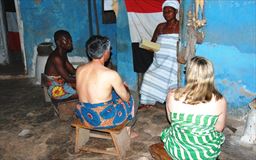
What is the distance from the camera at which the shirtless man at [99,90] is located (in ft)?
11.6

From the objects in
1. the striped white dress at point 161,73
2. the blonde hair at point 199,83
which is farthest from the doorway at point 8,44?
the blonde hair at point 199,83

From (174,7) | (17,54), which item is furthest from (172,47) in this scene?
(17,54)

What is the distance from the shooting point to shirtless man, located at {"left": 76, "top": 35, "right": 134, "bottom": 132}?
3.54 metres

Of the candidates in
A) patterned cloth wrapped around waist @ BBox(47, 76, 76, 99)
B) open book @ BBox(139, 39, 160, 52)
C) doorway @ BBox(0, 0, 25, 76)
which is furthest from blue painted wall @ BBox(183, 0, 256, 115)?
doorway @ BBox(0, 0, 25, 76)

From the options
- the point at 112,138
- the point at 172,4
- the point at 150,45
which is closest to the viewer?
the point at 112,138

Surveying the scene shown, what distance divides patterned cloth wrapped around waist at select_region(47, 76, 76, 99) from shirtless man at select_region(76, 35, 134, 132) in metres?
1.28

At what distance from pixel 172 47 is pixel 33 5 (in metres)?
3.75

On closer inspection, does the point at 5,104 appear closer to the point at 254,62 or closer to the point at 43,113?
the point at 43,113

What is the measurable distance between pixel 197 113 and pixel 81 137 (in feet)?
6.50

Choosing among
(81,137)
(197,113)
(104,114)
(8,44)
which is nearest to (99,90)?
(104,114)

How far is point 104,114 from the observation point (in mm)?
3645

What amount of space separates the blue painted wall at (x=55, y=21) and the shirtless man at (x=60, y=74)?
211cm

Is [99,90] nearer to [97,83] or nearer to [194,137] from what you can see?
[97,83]

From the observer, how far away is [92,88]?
A: 3559mm
